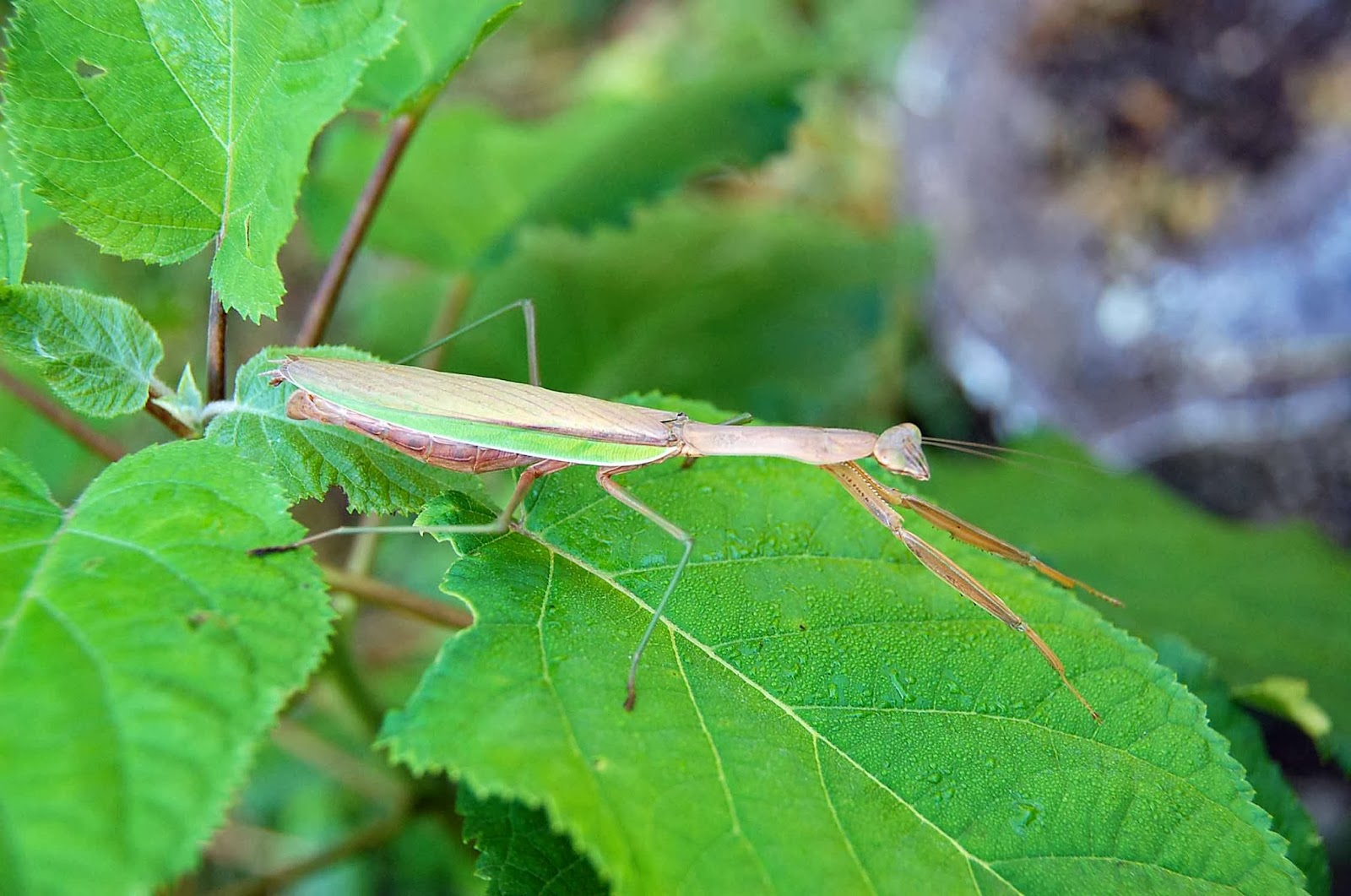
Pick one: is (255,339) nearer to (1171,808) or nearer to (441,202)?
(441,202)

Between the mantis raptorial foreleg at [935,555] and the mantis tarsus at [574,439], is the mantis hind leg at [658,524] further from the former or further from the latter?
the mantis raptorial foreleg at [935,555]

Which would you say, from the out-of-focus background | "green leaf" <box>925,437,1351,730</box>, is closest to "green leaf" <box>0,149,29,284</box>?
the out-of-focus background

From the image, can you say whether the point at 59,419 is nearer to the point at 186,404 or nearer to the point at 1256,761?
the point at 186,404

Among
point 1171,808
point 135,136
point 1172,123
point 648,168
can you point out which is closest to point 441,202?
point 648,168

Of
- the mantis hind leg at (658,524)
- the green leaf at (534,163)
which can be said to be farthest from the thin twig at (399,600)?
the green leaf at (534,163)

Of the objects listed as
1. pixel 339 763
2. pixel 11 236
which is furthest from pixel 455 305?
pixel 339 763

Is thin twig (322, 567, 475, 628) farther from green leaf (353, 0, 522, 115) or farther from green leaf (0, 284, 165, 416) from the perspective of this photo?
green leaf (353, 0, 522, 115)
